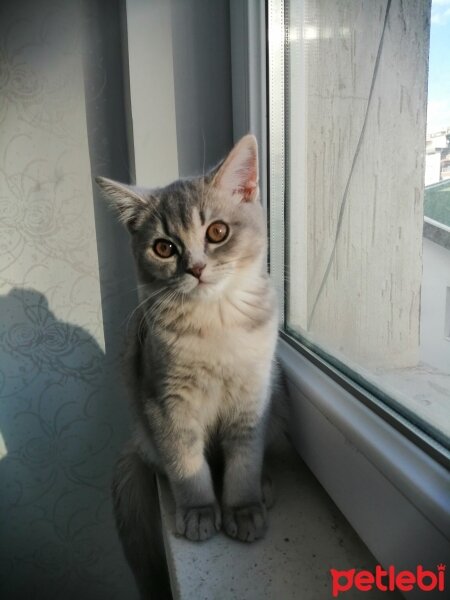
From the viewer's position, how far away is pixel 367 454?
1.64ft

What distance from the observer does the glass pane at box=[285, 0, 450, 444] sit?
458 mm

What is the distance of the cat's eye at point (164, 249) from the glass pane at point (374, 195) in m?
0.29

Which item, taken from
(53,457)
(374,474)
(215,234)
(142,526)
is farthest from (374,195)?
(53,457)

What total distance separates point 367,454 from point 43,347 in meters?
0.87

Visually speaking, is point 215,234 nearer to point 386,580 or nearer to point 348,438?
point 348,438

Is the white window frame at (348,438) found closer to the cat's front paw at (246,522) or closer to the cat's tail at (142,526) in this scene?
the cat's front paw at (246,522)

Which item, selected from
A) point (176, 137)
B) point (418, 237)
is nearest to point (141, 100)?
point (176, 137)

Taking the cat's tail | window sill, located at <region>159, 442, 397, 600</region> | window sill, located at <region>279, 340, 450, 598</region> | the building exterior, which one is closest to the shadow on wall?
the cat's tail

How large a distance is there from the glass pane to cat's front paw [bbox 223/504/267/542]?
256 mm

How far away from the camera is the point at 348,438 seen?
1.81 feet

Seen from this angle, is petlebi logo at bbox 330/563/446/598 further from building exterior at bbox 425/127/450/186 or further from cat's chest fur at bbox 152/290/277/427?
building exterior at bbox 425/127/450/186

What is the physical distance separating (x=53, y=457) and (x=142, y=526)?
438 mm

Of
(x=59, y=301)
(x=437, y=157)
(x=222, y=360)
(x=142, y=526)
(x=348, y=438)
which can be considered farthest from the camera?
(x=59, y=301)

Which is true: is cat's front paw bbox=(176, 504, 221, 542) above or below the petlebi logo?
below
